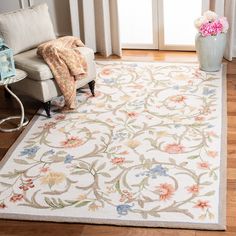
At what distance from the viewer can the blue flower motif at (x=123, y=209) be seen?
2.56 m

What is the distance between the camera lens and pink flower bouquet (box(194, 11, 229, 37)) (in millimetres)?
4168

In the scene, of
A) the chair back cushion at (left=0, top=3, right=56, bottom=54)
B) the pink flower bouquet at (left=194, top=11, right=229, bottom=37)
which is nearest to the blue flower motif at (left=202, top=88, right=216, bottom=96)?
the pink flower bouquet at (left=194, top=11, right=229, bottom=37)

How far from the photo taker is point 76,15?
489 cm

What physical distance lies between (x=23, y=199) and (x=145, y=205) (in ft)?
2.40

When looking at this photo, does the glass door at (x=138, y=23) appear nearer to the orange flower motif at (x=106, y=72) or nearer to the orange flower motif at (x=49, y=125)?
the orange flower motif at (x=106, y=72)

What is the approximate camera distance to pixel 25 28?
3.84 m

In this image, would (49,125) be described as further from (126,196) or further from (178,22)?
(178,22)

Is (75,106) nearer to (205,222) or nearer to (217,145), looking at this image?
(217,145)

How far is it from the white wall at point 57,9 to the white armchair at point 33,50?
104cm

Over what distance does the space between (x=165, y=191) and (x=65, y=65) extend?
143cm

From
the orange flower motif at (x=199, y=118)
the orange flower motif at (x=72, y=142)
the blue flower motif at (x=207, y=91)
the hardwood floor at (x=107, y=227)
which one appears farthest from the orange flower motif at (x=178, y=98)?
the orange flower motif at (x=72, y=142)

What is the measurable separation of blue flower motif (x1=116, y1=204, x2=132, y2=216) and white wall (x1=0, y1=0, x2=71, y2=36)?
3.00 metres

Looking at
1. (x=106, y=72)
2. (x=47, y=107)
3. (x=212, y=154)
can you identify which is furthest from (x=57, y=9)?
(x=212, y=154)

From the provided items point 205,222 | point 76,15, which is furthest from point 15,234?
point 76,15
